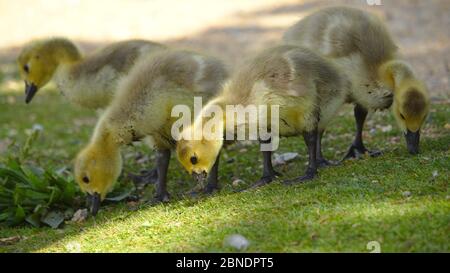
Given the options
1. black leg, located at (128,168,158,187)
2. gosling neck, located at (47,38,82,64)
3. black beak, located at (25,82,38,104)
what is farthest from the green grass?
black beak, located at (25,82,38,104)

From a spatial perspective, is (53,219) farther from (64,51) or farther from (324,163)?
(324,163)

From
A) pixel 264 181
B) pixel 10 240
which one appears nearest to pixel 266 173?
pixel 264 181

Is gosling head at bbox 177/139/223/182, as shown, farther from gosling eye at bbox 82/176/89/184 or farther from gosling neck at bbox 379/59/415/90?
gosling neck at bbox 379/59/415/90

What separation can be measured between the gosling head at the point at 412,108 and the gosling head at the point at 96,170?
2179 mm

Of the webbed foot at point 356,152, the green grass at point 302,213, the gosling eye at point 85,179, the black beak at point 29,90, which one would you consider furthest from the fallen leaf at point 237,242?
the black beak at point 29,90

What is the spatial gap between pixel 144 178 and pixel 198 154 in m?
1.87

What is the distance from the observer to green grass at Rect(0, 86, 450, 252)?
13.0 feet

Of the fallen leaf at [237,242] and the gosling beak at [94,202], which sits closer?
the fallen leaf at [237,242]

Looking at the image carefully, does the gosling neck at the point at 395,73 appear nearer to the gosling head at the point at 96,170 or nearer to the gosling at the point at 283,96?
Result: the gosling at the point at 283,96

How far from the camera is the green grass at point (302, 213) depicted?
3961 mm

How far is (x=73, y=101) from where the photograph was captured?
696cm

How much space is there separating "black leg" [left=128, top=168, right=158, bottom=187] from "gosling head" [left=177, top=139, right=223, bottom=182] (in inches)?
65.3
